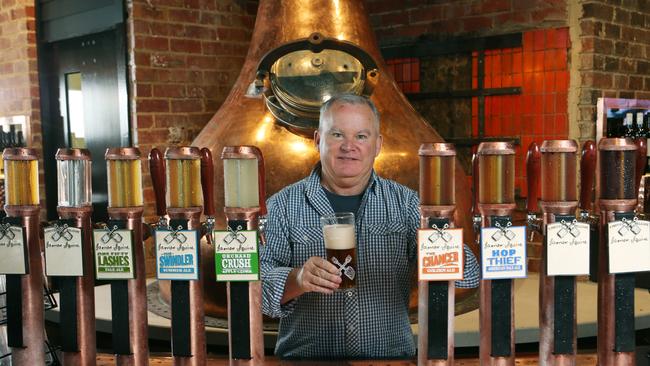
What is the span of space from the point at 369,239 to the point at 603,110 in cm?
231

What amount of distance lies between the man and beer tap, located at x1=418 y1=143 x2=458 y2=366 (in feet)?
1.51

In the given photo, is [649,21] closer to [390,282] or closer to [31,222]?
[390,282]

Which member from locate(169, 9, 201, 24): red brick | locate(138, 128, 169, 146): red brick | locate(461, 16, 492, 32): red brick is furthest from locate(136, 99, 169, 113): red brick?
locate(461, 16, 492, 32): red brick

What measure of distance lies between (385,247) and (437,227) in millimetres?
559

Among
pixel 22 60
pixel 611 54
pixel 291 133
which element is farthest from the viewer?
pixel 22 60

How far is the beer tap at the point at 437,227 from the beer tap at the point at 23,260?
29.6 inches

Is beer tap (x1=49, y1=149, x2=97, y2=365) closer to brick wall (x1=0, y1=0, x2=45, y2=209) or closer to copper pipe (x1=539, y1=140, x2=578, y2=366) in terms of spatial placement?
copper pipe (x1=539, y1=140, x2=578, y2=366)

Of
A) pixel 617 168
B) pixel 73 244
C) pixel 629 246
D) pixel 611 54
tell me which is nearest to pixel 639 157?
pixel 617 168

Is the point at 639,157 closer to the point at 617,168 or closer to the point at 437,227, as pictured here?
the point at 617,168

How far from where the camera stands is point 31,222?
139cm

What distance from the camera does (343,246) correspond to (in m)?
1.41

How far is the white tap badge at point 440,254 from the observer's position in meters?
1.26

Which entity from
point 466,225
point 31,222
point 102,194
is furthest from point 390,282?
point 102,194

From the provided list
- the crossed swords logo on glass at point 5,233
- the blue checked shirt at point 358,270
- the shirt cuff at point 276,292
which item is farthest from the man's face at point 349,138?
the crossed swords logo on glass at point 5,233
